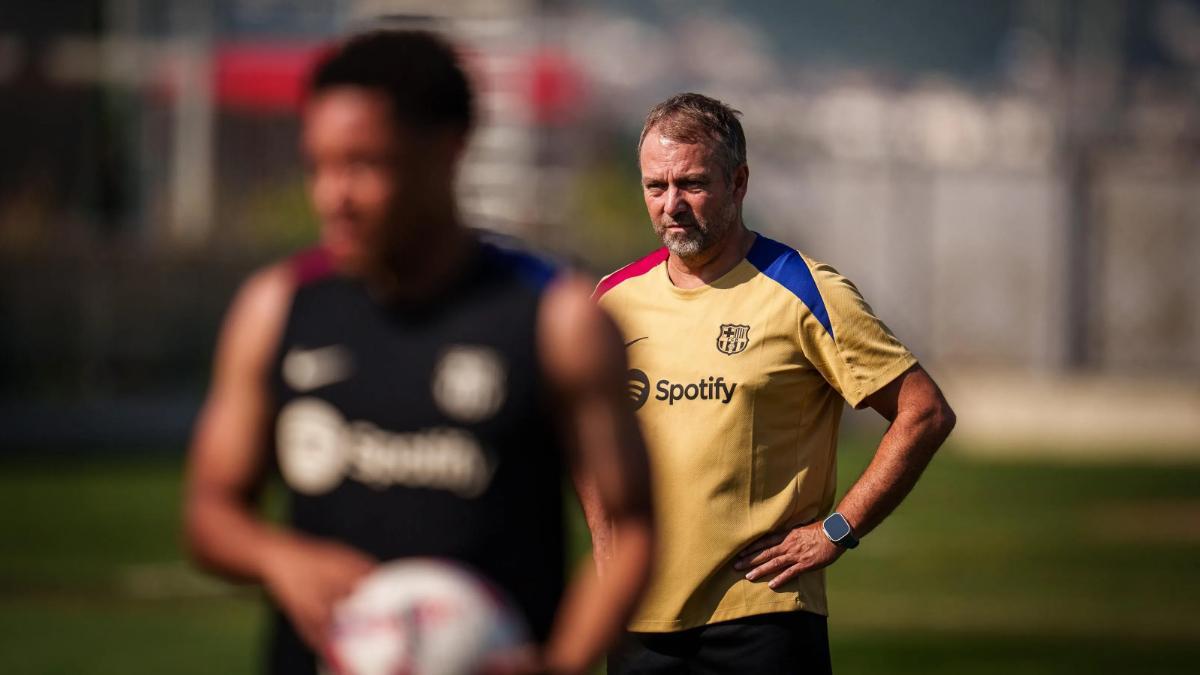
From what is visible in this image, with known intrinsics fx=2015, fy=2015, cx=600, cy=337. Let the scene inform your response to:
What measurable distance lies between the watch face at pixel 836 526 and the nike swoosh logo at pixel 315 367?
7.42 feet

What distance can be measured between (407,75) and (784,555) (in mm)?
2387

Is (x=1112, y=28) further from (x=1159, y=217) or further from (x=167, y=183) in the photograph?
(x=167, y=183)

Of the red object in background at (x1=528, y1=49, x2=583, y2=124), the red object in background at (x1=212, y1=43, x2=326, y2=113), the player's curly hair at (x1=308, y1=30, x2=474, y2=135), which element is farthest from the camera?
the red object in background at (x1=212, y1=43, x2=326, y2=113)

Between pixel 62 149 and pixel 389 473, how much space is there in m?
33.4

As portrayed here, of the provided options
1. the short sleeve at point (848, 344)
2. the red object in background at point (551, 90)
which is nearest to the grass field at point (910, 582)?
the short sleeve at point (848, 344)

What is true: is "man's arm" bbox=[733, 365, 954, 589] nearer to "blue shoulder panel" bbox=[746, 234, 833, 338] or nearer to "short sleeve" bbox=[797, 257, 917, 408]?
"short sleeve" bbox=[797, 257, 917, 408]

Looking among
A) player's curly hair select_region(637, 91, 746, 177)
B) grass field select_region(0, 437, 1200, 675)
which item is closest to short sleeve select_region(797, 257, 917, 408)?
player's curly hair select_region(637, 91, 746, 177)

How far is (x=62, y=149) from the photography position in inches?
1398

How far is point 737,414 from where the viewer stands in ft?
18.1

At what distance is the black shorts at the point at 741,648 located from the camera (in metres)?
5.49

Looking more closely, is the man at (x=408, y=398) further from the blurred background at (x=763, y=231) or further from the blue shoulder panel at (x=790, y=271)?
the blurred background at (x=763, y=231)

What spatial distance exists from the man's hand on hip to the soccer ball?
204 centimetres

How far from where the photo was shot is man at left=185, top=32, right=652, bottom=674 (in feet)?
11.5

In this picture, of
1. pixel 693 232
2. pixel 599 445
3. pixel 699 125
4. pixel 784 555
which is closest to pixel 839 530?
pixel 784 555
